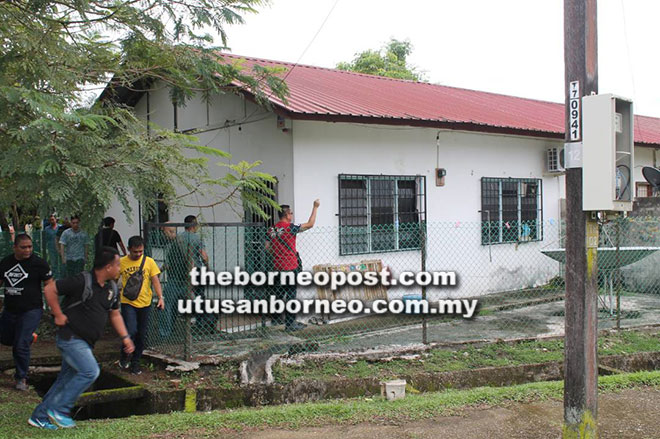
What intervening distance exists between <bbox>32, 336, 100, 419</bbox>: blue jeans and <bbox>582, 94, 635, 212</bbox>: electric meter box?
4.07m

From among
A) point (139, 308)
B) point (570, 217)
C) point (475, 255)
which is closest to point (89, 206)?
point (139, 308)

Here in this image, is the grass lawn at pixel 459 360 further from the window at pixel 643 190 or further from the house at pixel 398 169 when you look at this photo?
the window at pixel 643 190

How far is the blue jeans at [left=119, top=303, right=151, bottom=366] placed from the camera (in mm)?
6906

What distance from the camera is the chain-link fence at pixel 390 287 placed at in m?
7.59

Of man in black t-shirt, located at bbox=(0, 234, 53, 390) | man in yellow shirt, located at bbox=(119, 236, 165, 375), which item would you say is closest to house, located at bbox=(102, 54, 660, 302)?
man in yellow shirt, located at bbox=(119, 236, 165, 375)

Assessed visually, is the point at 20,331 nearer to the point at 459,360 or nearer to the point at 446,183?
the point at 459,360

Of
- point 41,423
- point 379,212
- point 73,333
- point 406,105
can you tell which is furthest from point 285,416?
point 406,105

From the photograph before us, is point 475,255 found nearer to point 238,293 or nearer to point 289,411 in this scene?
point 238,293

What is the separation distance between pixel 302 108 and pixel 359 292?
286 cm

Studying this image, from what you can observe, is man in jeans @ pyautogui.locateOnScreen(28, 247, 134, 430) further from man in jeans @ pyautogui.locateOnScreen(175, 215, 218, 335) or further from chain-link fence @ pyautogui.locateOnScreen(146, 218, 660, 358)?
man in jeans @ pyautogui.locateOnScreen(175, 215, 218, 335)

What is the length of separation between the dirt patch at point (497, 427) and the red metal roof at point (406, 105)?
5008 millimetres

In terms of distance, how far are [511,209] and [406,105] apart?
10.1ft

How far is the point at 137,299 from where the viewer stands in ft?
22.9

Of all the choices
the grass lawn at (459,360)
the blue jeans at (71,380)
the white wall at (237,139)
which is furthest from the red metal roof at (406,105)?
the blue jeans at (71,380)
